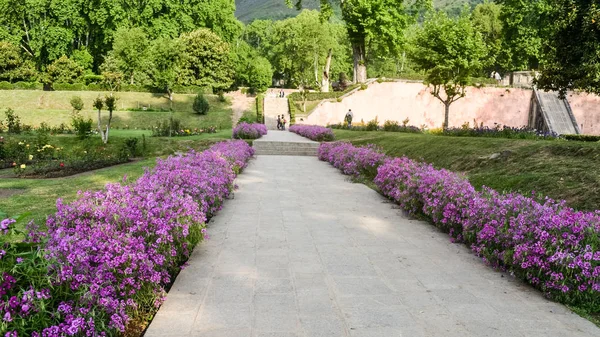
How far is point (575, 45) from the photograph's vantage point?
1227 cm

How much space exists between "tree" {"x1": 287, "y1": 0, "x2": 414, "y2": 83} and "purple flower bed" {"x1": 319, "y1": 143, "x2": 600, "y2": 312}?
3066cm

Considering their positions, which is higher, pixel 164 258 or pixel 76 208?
pixel 76 208

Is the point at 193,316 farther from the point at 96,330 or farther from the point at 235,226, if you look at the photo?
the point at 235,226

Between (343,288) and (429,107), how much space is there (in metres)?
38.8

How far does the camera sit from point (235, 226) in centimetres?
602

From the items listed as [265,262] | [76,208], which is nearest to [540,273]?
[265,262]

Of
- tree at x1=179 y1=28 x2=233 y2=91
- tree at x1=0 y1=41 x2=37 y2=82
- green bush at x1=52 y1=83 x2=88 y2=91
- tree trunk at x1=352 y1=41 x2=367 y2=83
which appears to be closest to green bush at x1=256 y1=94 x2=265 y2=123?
tree at x1=179 y1=28 x2=233 y2=91

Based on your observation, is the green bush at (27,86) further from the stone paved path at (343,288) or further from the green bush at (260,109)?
the stone paved path at (343,288)

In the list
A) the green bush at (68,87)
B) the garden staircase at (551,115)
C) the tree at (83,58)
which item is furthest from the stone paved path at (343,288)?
the tree at (83,58)

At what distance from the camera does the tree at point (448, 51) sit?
84.7 ft

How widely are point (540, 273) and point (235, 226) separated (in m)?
3.83

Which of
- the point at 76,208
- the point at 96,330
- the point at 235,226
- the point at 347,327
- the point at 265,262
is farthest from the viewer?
the point at 235,226

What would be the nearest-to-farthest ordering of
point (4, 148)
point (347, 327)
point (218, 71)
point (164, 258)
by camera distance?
point (347, 327) < point (164, 258) < point (4, 148) < point (218, 71)

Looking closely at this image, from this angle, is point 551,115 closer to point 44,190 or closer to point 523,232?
point 523,232
